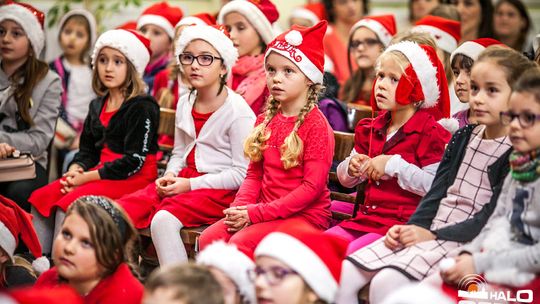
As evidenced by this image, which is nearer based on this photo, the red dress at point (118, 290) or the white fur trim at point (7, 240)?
the red dress at point (118, 290)

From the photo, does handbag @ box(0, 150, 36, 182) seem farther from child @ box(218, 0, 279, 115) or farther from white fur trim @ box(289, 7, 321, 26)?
white fur trim @ box(289, 7, 321, 26)

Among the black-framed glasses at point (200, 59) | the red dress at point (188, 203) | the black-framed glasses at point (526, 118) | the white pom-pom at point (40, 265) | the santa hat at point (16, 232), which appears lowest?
the white pom-pom at point (40, 265)

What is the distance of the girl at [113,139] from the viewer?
4.21 metres

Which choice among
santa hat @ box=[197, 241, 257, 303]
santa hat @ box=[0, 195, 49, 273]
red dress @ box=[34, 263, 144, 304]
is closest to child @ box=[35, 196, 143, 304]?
red dress @ box=[34, 263, 144, 304]

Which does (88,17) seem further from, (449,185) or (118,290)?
(449,185)

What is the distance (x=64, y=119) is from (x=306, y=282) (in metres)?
3.14

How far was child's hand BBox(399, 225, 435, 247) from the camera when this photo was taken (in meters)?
3.10

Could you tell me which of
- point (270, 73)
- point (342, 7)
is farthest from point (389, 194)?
point (342, 7)

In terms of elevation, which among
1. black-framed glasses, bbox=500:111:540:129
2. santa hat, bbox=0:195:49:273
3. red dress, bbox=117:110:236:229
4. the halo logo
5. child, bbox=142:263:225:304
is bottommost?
A: santa hat, bbox=0:195:49:273

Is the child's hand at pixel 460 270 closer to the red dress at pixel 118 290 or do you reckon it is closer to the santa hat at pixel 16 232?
the red dress at pixel 118 290

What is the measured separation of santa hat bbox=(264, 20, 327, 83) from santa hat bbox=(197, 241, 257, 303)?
1.08 metres

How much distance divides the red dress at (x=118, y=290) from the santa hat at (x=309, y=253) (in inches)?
18.4

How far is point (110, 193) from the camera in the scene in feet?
13.7

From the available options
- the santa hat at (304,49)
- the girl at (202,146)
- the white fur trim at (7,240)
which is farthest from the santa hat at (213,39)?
the white fur trim at (7,240)
